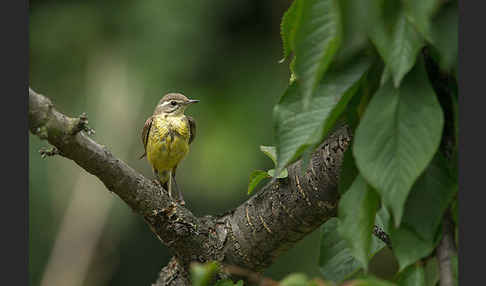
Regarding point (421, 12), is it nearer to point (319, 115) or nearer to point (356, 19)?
point (356, 19)

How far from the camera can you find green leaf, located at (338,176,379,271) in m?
1.22

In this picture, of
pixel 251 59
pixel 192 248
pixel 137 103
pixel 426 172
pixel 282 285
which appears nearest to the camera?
pixel 282 285

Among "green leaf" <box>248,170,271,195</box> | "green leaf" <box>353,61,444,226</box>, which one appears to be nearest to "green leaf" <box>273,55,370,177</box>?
"green leaf" <box>353,61,444,226</box>

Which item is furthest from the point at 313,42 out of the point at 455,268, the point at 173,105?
the point at 173,105

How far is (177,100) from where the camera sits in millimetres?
4434

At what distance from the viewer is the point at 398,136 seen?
1134 mm

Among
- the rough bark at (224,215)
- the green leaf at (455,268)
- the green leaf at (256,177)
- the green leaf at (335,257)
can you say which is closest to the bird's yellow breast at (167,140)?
the rough bark at (224,215)

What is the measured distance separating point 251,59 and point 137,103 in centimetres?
127

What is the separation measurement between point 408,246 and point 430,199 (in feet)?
0.33

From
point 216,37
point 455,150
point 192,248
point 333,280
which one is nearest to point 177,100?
point 216,37

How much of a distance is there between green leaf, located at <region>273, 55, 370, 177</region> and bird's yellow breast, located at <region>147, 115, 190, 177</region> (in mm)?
2930

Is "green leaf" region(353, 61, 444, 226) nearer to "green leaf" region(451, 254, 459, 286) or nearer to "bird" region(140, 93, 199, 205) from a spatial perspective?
"green leaf" region(451, 254, 459, 286)

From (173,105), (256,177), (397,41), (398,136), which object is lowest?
(398,136)

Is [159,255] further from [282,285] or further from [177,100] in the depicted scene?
[282,285]
